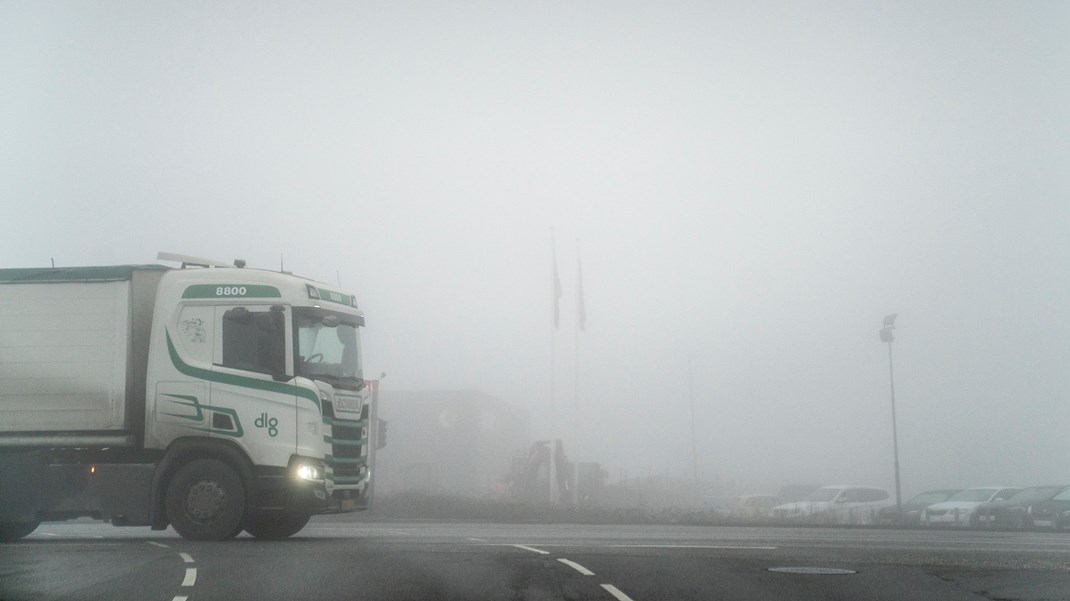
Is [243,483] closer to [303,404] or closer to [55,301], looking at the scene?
[303,404]

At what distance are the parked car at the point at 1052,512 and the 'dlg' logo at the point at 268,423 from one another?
2347 centimetres

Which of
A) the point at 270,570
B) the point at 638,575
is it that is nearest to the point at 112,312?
the point at 270,570

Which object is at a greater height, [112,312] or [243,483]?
[112,312]

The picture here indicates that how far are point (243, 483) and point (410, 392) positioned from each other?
234 ft

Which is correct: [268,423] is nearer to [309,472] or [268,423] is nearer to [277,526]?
[309,472]

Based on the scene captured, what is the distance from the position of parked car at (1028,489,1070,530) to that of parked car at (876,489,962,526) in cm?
360

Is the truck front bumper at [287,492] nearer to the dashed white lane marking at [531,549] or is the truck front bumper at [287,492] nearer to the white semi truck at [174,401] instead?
the white semi truck at [174,401]

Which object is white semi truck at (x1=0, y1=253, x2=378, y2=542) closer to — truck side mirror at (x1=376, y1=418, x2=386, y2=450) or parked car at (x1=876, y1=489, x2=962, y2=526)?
truck side mirror at (x1=376, y1=418, x2=386, y2=450)

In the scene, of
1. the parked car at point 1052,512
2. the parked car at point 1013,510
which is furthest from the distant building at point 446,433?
the parked car at point 1052,512

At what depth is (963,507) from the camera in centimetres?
3459

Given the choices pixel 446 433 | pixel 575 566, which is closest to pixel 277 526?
pixel 575 566

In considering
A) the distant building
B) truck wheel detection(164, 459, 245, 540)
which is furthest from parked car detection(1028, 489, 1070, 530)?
the distant building

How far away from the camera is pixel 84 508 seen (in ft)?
53.8

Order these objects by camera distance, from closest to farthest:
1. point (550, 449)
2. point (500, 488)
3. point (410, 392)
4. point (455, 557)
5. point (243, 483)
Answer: point (455, 557)
point (243, 483)
point (550, 449)
point (500, 488)
point (410, 392)
